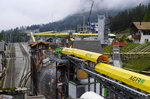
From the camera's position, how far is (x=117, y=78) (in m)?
6.50

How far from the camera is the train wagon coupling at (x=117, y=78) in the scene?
17.3 ft

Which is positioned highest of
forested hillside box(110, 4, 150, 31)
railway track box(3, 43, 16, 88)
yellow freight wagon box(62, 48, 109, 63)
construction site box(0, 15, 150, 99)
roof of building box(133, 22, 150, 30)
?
forested hillside box(110, 4, 150, 31)

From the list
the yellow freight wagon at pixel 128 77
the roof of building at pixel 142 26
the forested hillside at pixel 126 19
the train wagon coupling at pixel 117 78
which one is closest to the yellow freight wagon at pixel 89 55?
the train wagon coupling at pixel 117 78

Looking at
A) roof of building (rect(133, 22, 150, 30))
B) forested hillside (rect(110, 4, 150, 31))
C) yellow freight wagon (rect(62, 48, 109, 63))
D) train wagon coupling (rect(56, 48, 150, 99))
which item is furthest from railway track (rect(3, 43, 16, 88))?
forested hillside (rect(110, 4, 150, 31))

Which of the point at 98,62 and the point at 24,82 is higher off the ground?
the point at 98,62

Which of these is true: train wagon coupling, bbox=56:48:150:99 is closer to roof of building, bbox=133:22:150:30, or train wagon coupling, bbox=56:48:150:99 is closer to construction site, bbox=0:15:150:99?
construction site, bbox=0:15:150:99

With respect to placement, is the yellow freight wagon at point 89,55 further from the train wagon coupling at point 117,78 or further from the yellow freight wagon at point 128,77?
the yellow freight wagon at point 128,77

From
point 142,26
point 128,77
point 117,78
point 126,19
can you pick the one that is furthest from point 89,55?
point 126,19

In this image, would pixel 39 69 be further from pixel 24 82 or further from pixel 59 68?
pixel 59 68

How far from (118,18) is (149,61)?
63.8 m

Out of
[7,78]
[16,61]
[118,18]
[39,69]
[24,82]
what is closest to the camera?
[39,69]

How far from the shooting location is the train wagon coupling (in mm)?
5285

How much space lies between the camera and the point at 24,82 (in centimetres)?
2066

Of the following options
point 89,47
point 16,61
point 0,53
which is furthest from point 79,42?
point 16,61
